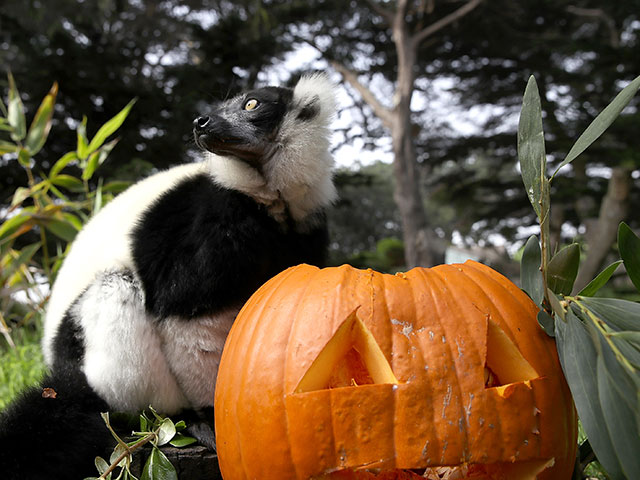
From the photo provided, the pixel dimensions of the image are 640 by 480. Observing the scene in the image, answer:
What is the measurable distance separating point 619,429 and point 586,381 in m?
0.14

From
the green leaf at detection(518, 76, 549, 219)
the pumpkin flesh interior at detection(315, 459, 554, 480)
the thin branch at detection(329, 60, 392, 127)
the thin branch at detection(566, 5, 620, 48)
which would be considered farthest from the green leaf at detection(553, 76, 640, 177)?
the thin branch at detection(566, 5, 620, 48)

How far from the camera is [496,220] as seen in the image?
40.0 feet

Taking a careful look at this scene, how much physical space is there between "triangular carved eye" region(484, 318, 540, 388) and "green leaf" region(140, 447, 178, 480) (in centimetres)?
103

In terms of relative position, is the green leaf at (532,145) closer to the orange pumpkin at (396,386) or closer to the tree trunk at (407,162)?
the orange pumpkin at (396,386)

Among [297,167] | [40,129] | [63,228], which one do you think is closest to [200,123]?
[297,167]

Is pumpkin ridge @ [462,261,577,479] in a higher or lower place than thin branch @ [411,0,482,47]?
lower

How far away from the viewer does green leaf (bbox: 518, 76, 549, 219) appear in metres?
1.48

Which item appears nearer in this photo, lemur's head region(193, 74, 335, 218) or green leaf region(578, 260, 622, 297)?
green leaf region(578, 260, 622, 297)

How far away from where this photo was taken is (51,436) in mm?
1749

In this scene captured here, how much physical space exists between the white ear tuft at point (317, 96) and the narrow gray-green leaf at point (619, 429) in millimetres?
1794

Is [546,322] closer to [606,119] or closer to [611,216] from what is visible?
[606,119]

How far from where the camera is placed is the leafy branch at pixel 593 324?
1.13 m

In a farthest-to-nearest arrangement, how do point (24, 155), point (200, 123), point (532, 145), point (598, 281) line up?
point (24, 155) < point (200, 123) < point (598, 281) < point (532, 145)

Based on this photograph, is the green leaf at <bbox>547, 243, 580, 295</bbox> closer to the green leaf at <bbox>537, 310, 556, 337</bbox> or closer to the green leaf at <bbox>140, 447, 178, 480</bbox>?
the green leaf at <bbox>537, 310, 556, 337</bbox>
